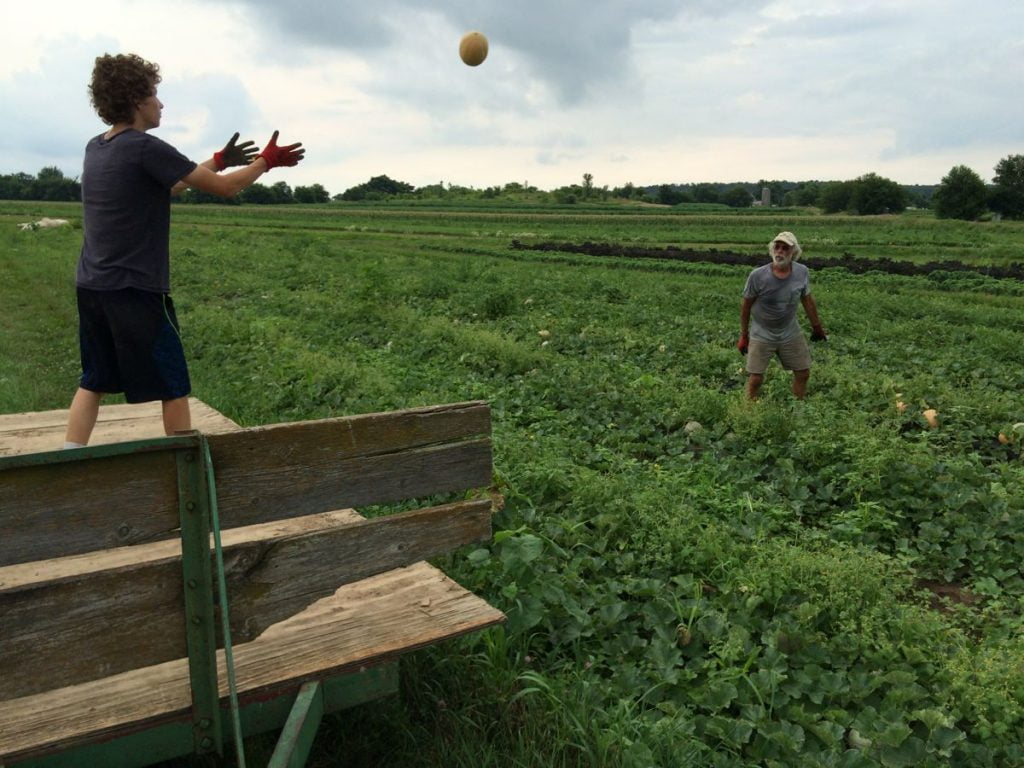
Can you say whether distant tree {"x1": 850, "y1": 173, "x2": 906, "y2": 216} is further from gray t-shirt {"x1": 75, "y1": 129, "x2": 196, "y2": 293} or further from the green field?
gray t-shirt {"x1": 75, "y1": 129, "x2": 196, "y2": 293}

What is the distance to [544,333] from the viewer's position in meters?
10.3

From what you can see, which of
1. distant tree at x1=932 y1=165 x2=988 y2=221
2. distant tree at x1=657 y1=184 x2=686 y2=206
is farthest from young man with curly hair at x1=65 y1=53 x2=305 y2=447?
distant tree at x1=657 y1=184 x2=686 y2=206

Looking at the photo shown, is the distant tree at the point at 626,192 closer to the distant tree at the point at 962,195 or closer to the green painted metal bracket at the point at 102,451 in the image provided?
the distant tree at the point at 962,195

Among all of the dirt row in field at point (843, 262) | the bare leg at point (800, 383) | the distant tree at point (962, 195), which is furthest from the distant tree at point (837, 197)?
the bare leg at point (800, 383)

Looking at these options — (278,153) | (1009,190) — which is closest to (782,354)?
(278,153)

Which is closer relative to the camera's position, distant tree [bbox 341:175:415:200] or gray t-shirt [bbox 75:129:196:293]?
gray t-shirt [bbox 75:129:196:293]

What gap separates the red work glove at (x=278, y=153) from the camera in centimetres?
383

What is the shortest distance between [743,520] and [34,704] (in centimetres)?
372

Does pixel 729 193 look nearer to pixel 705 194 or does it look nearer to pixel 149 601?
pixel 705 194

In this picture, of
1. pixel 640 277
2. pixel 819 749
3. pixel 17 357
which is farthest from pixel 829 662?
pixel 640 277

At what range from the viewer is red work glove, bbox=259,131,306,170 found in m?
3.83

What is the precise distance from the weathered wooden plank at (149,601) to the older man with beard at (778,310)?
19.0 ft

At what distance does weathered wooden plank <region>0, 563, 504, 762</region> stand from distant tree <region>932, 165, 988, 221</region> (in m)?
56.7

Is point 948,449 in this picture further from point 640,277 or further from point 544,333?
point 640,277
